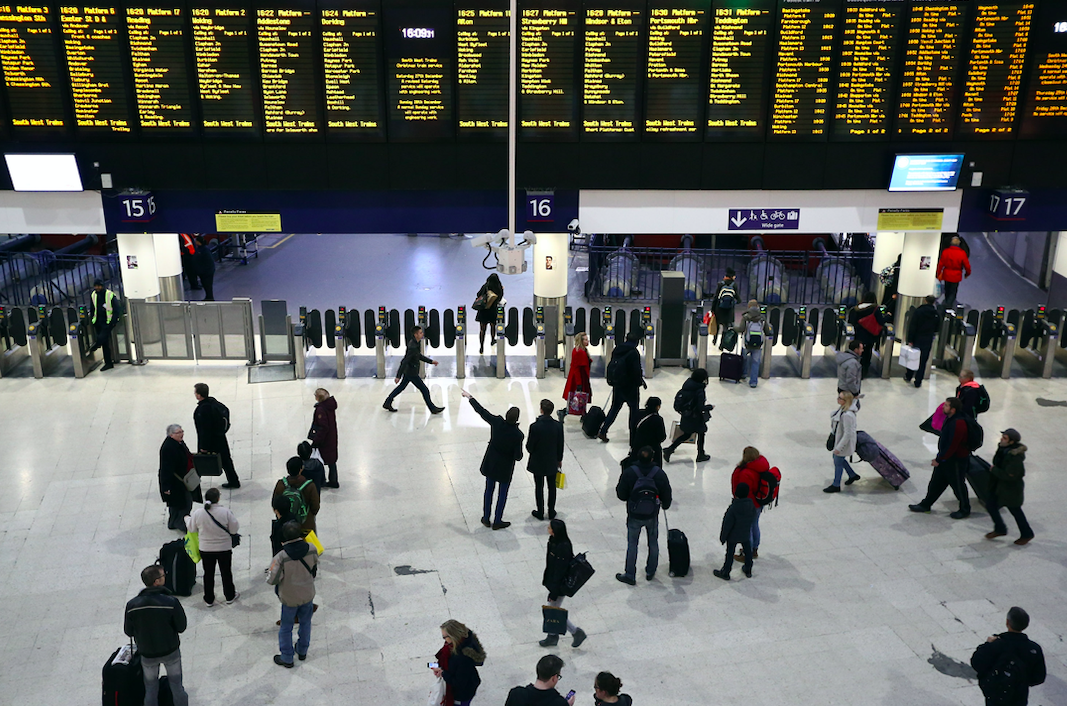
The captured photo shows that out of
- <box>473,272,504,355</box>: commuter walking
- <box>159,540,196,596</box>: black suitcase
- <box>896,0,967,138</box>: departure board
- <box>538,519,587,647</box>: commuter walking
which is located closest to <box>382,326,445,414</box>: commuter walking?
<box>473,272,504,355</box>: commuter walking

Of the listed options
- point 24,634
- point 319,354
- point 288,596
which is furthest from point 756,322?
point 24,634

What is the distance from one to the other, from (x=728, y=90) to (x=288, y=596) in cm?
973

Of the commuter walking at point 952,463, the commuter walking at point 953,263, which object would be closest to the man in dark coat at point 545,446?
the commuter walking at point 952,463

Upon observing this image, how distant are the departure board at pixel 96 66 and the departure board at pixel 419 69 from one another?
3721mm

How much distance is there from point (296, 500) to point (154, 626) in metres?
1.87

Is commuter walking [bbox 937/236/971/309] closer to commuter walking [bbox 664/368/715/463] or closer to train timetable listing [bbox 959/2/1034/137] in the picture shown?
train timetable listing [bbox 959/2/1034/137]

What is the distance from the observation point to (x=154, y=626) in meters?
7.16

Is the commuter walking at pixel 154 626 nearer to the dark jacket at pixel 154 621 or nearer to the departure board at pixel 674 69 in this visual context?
the dark jacket at pixel 154 621

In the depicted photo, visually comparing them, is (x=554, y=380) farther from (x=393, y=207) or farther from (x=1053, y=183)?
(x=1053, y=183)

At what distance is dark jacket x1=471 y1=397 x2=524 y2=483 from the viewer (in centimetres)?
986

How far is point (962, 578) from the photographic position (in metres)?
9.63

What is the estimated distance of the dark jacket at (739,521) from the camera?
29.9ft

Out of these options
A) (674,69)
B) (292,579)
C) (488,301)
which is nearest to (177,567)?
(292,579)

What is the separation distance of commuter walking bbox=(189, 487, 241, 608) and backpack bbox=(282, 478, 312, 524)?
0.48m
